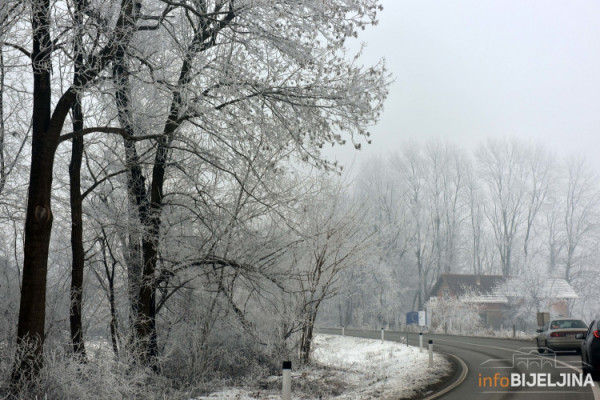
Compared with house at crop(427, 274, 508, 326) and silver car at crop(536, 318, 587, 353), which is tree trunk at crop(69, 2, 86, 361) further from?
house at crop(427, 274, 508, 326)

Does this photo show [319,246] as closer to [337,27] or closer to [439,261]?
[337,27]

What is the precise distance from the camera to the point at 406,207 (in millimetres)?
56969

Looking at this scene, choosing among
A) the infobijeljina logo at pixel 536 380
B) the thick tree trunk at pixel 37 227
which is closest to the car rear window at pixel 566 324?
the infobijeljina logo at pixel 536 380

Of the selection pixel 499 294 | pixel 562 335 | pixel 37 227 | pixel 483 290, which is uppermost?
pixel 37 227

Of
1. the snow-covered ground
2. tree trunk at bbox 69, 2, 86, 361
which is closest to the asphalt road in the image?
the snow-covered ground

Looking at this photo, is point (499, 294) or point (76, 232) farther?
point (499, 294)

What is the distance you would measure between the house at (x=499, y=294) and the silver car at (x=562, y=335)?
71.9 ft

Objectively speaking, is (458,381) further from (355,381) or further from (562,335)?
(562,335)

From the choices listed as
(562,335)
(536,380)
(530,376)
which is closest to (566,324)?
(562,335)

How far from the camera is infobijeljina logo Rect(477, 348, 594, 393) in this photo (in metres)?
12.2

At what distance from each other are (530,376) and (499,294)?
152 feet

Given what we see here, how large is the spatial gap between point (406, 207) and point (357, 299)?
10636 millimetres

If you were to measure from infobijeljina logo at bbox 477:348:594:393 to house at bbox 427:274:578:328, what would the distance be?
25252 millimetres

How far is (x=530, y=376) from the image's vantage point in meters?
14.2
